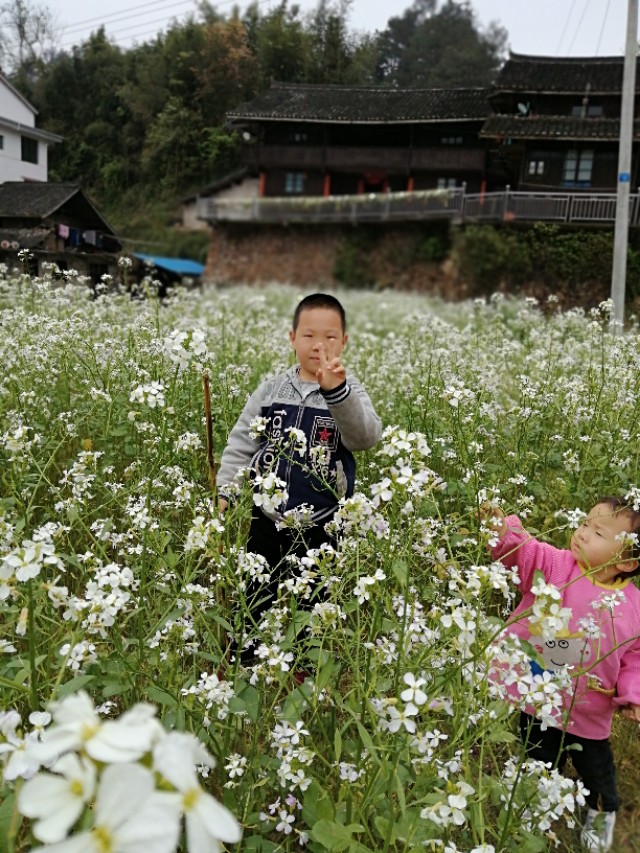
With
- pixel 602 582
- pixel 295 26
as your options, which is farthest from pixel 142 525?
pixel 295 26

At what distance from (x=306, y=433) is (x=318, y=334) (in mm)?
381

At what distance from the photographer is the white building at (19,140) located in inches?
733

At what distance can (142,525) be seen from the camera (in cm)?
176

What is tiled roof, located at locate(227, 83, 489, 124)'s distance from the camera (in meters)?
26.8

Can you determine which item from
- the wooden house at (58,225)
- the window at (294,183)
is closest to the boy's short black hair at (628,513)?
the wooden house at (58,225)

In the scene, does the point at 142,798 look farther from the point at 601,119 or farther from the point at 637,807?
the point at 601,119

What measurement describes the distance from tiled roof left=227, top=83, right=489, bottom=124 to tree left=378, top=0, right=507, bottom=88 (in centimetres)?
529

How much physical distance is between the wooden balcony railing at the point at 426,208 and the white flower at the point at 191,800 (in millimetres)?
21610

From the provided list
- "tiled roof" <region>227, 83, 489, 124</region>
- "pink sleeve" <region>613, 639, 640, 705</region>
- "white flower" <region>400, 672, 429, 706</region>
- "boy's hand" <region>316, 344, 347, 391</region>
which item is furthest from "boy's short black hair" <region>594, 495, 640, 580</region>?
"tiled roof" <region>227, 83, 489, 124</region>

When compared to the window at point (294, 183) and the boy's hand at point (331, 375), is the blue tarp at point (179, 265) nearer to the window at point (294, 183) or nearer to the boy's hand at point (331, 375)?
the window at point (294, 183)

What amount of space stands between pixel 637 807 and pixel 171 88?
978 inches

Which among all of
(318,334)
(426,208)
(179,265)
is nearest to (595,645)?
(318,334)

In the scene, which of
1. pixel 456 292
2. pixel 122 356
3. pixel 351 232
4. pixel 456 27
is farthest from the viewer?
pixel 456 27

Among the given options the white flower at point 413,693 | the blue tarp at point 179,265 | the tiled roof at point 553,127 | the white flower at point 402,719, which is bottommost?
the white flower at point 402,719
